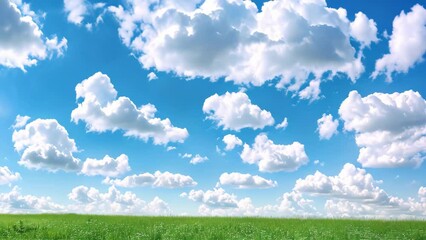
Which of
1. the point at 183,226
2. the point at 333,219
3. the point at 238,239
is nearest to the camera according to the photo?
the point at 238,239

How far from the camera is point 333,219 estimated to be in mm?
44906

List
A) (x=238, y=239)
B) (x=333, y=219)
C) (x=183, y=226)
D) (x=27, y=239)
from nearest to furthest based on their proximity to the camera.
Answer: (x=238, y=239)
(x=27, y=239)
(x=183, y=226)
(x=333, y=219)

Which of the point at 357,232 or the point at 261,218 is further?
the point at 261,218

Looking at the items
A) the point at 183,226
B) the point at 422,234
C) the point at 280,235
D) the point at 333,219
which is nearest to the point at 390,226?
the point at 422,234

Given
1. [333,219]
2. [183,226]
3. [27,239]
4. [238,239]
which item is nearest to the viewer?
[238,239]

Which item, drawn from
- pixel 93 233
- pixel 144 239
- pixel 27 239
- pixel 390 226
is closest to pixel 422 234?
pixel 390 226

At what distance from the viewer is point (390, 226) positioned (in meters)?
37.1

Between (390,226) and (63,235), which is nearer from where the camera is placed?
(63,235)

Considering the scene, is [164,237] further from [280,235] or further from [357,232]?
[357,232]

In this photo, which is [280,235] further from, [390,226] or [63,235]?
[63,235]

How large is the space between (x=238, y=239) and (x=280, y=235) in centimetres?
408

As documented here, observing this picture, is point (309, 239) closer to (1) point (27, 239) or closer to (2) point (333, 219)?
(2) point (333, 219)

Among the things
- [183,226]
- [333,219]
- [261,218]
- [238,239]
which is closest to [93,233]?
[183,226]

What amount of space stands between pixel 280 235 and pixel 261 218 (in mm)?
13238
